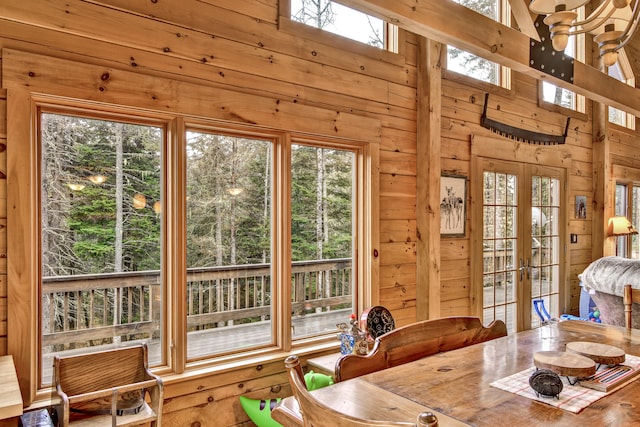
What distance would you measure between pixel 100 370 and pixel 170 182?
40.2 inches

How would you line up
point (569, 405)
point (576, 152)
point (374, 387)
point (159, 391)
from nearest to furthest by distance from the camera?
1. point (569, 405)
2. point (374, 387)
3. point (159, 391)
4. point (576, 152)

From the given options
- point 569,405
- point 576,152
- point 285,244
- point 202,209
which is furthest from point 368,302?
point 576,152

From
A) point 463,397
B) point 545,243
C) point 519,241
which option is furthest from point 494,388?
point 545,243

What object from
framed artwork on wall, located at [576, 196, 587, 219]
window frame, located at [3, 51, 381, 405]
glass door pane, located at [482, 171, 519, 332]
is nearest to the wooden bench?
A: window frame, located at [3, 51, 381, 405]

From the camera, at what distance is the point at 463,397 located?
1453 millimetres

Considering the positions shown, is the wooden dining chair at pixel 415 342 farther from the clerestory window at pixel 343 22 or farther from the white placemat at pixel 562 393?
the clerestory window at pixel 343 22

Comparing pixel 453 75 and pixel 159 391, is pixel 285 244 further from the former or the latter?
pixel 453 75

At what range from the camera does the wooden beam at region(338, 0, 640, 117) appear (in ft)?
7.54

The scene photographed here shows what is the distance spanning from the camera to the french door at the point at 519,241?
433 cm

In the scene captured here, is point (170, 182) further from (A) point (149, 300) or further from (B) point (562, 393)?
(B) point (562, 393)

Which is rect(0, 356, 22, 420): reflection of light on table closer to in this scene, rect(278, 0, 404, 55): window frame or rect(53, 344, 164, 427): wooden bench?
rect(53, 344, 164, 427): wooden bench

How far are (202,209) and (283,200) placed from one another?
20.8 inches

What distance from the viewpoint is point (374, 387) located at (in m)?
1.55

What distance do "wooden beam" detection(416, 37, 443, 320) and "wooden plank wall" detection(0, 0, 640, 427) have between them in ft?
0.21
